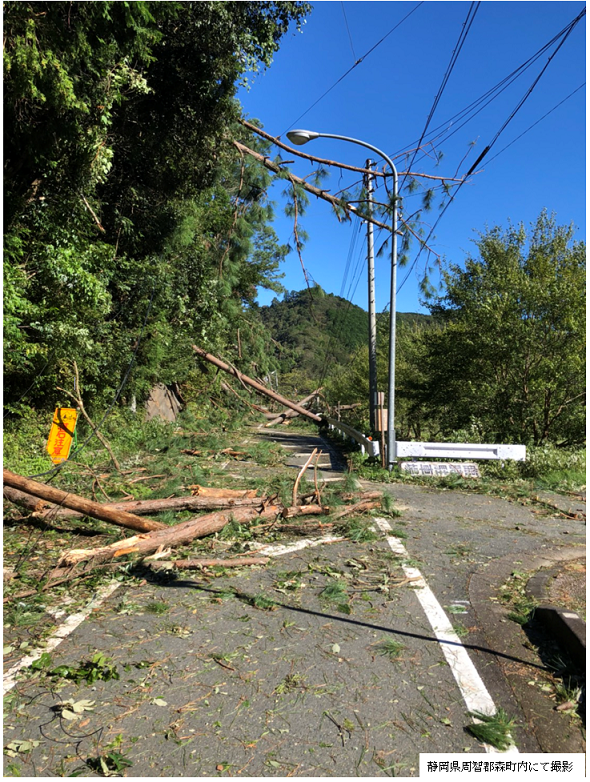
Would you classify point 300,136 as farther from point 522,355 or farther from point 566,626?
point 566,626

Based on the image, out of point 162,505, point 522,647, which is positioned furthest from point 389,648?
point 162,505

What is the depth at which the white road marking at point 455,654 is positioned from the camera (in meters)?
2.97

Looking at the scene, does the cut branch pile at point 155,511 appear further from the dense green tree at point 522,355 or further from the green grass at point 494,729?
the dense green tree at point 522,355

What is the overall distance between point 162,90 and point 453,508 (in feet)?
33.7

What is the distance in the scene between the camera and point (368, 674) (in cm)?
332

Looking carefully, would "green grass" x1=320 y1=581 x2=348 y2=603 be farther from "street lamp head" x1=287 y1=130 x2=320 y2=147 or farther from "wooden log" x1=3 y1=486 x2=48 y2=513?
"street lamp head" x1=287 y1=130 x2=320 y2=147

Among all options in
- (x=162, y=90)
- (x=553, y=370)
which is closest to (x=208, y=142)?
(x=162, y=90)

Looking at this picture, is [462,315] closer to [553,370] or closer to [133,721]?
[553,370]

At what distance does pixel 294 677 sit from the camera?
10.7ft

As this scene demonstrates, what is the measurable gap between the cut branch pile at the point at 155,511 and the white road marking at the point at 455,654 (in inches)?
69.7


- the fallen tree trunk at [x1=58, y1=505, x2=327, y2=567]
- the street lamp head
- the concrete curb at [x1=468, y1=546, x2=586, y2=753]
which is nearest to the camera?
the concrete curb at [x1=468, y1=546, x2=586, y2=753]

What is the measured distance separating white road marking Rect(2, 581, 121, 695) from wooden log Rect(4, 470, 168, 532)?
95cm

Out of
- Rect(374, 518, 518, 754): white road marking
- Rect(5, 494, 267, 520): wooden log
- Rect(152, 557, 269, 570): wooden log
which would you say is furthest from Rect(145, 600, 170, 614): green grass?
Rect(374, 518, 518, 754): white road marking

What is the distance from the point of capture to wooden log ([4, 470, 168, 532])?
580 cm
